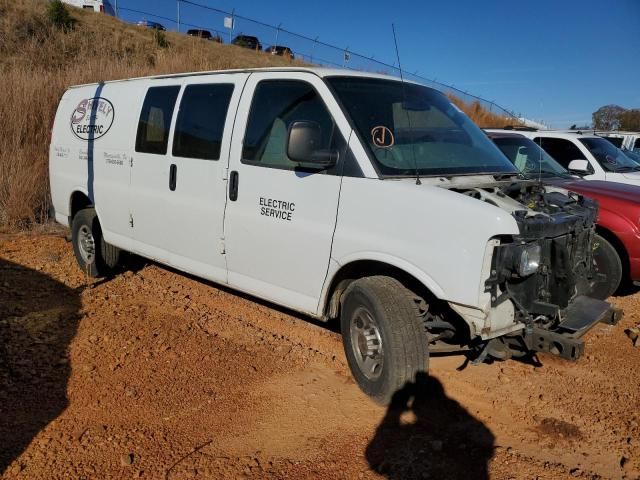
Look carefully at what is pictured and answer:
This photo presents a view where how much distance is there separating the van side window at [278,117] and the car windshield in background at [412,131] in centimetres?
20

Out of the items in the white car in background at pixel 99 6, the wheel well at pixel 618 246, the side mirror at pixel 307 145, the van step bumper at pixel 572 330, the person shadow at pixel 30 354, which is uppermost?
the white car in background at pixel 99 6

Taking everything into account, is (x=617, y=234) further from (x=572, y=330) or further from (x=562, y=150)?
(x=562, y=150)

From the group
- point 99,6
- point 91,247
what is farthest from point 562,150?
point 99,6

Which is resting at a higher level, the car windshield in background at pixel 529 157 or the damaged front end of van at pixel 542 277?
the car windshield in background at pixel 529 157

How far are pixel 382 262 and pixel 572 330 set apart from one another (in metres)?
1.29

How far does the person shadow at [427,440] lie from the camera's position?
2998 millimetres

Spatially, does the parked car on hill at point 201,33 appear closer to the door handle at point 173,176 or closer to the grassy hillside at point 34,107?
the grassy hillside at point 34,107

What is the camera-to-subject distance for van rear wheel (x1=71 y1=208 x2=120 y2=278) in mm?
6297

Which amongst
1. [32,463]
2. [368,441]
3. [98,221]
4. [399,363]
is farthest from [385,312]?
[98,221]

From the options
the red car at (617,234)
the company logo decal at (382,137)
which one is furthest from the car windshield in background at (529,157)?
the company logo decal at (382,137)

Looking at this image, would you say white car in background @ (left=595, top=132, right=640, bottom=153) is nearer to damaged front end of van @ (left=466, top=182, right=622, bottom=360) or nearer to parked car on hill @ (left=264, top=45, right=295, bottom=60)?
damaged front end of van @ (left=466, top=182, right=622, bottom=360)

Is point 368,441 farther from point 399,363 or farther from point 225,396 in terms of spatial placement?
point 225,396

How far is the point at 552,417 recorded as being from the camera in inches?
143

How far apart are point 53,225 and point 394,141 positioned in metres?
7.01
